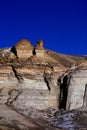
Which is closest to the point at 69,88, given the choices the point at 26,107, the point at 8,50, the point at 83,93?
the point at 83,93

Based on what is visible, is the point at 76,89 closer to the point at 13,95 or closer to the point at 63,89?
the point at 63,89

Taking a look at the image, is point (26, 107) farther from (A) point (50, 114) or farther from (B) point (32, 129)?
(B) point (32, 129)

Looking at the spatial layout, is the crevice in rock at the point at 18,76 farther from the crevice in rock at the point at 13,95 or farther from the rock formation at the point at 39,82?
the crevice in rock at the point at 13,95

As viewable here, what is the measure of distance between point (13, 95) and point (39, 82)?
369 cm

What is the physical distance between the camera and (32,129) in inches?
2014

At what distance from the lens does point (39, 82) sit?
6238cm

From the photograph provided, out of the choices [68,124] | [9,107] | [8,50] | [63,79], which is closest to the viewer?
[68,124]

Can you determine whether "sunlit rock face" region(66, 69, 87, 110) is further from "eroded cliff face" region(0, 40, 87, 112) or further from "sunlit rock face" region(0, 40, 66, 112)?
"sunlit rock face" region(0, 40, 66, 112)

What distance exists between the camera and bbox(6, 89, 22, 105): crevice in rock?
61175 mm

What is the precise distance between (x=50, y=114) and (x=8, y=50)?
485 inches

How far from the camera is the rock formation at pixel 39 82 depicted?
2397 inches

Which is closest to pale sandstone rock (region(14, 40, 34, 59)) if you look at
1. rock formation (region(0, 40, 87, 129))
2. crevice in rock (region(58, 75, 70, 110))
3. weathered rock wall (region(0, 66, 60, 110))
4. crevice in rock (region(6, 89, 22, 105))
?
rock formation (region(0, 40, 87, 129))

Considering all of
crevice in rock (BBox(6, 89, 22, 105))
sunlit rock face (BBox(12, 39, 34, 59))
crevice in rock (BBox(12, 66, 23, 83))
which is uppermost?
sunlit rock face (BBox(12, 39, 34, 59))

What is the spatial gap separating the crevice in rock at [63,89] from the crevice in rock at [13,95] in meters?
5.34
